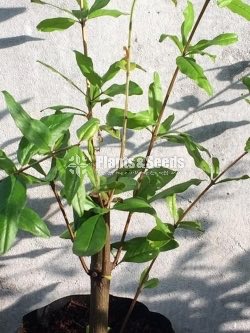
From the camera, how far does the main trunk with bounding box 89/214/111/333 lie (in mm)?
1188

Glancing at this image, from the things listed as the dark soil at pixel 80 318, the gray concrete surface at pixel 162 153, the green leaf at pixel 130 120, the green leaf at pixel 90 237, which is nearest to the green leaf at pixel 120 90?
the green leaf at pixel 130 120

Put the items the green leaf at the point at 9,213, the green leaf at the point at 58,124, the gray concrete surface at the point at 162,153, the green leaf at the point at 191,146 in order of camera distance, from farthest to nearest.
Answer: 1. the gray concrete surface at the point at 162,153
2. the green leaf at the point at 191,146
3. the green leaf at the point at 58,124
4. the green leaf at the point at 9,213

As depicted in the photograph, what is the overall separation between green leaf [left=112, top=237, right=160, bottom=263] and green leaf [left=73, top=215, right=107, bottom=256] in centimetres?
19

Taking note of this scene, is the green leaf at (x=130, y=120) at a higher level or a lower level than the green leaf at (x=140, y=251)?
higher

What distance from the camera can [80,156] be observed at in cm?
92

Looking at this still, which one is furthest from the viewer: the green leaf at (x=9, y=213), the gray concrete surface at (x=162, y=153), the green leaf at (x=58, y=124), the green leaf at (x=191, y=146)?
the gray concrete surface at (x=162, y=153)

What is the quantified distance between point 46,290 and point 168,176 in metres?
0.74

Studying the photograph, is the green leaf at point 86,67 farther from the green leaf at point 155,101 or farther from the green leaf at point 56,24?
the green leaf at point 155,101

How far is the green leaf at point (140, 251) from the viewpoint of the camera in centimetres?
113

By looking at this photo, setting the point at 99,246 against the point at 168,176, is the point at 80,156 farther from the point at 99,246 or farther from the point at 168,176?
the point at 168,176

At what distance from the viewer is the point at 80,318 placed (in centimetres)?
149

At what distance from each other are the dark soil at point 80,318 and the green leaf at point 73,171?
704 mm

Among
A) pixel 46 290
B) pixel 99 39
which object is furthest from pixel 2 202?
pixel 46 290

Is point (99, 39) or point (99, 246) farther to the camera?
point (99, 39)
